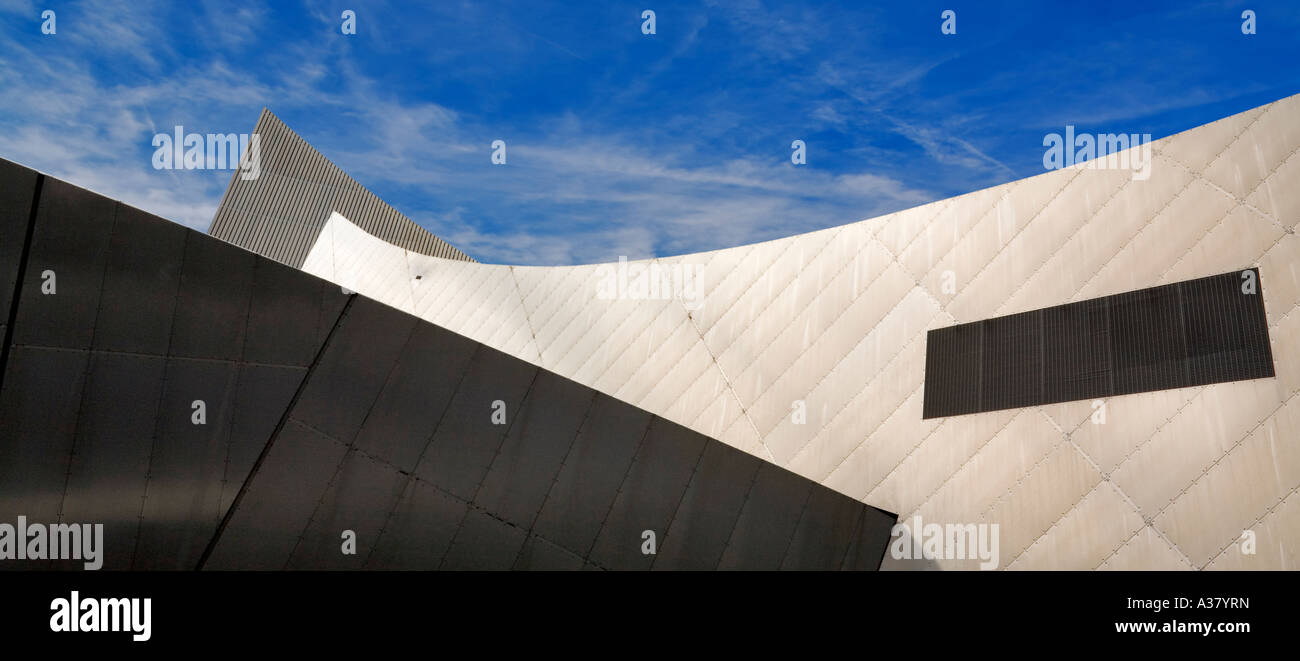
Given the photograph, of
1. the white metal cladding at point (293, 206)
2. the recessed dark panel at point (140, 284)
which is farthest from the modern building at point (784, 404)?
the white metal cladding at point (293, 206)

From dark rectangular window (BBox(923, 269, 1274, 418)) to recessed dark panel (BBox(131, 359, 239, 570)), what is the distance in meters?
10.9

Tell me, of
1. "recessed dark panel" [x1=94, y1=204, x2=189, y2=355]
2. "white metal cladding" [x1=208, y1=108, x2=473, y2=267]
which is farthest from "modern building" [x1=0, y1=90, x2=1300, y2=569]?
"white metal cladding" [x1=208, y1=108, x2=473, y2=267]

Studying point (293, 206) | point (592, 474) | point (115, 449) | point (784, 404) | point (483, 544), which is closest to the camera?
point (115, 449)

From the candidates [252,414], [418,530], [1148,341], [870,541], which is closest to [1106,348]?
[1148,341]

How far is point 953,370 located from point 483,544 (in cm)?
845

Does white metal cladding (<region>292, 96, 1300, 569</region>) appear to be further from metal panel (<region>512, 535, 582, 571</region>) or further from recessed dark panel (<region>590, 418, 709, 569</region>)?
metal panel (<region>512, 535, 582, 571</region>)

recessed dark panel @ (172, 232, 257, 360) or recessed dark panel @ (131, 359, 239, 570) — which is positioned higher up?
recessed dark panel @ (172, 232, 257, 360)

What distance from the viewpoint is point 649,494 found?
41.8 feet

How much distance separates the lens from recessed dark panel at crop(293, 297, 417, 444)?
10.6 metres

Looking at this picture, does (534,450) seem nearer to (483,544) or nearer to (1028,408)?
(483,544)
